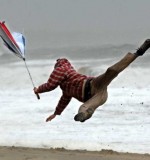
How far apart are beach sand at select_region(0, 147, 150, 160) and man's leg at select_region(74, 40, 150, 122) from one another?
3.60 metres

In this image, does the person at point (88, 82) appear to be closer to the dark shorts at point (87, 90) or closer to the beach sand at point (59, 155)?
the dark shorts at point (87, 90)

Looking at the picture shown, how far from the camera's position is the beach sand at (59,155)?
31.4ft

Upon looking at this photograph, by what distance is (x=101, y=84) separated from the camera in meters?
6.12

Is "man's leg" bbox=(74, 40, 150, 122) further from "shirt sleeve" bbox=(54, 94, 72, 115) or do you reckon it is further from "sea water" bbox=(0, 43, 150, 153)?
"sea water" bbox=(0, 43, 150, 153)

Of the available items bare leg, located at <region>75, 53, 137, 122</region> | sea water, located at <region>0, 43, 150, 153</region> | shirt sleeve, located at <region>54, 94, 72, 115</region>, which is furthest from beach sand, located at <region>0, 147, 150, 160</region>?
bare leg, located at <region>75, 53, 137, 122</region>

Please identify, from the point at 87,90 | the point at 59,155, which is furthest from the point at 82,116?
the point at 59,155

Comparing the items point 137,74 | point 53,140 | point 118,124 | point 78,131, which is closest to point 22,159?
point 53,140

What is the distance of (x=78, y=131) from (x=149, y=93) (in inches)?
272

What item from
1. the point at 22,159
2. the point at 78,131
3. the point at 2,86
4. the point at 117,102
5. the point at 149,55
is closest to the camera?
the point at 22,159

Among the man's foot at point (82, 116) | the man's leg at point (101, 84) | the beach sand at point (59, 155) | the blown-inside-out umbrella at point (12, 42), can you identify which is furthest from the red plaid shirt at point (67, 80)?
the beach sand at point (59, 155)

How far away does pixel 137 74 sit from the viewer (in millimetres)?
25609

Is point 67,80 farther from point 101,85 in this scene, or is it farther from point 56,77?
point 101,85

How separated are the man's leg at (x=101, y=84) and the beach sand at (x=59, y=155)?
11.8 feet

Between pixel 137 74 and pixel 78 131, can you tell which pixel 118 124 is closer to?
pixel 78 131
